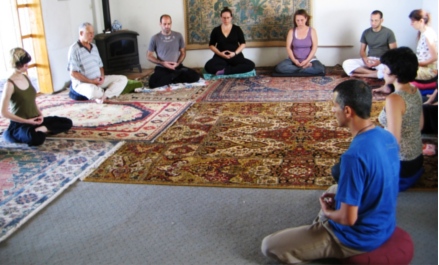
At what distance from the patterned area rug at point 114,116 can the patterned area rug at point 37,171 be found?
0.27 metres

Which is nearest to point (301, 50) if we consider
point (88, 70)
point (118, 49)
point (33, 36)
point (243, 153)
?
point (118, 49)

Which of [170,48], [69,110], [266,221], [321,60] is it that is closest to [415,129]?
[266,221]

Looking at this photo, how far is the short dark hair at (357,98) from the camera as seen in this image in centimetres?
202

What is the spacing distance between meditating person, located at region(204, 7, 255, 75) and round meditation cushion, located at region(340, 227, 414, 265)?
4897 mm

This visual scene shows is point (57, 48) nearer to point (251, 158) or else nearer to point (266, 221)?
point (251, 158)

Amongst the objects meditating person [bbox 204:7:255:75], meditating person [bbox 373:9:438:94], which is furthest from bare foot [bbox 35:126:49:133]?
meditating person [bbox 373:9:438:94]

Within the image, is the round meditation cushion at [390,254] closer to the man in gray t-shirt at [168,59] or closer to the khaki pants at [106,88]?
the khaki pants at [106,88]

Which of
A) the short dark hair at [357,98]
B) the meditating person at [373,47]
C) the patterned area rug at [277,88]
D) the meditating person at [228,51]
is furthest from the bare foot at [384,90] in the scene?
the short dark hair at [357,98]

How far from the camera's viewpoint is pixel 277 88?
6.08 meters

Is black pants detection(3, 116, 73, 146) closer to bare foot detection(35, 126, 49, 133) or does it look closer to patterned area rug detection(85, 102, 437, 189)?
bare foot detection(35, 126, 49, 133)

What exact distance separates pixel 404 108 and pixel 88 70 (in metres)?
3.94

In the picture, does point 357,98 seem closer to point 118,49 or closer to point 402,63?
point 402,63

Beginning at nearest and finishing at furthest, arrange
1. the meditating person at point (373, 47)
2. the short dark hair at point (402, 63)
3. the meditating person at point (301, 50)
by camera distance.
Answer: the short dark hair at point (402, 63)
the meditating person at point (373, 47)
the meditating person at point (301, 50)

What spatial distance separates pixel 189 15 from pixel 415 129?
5.32m
